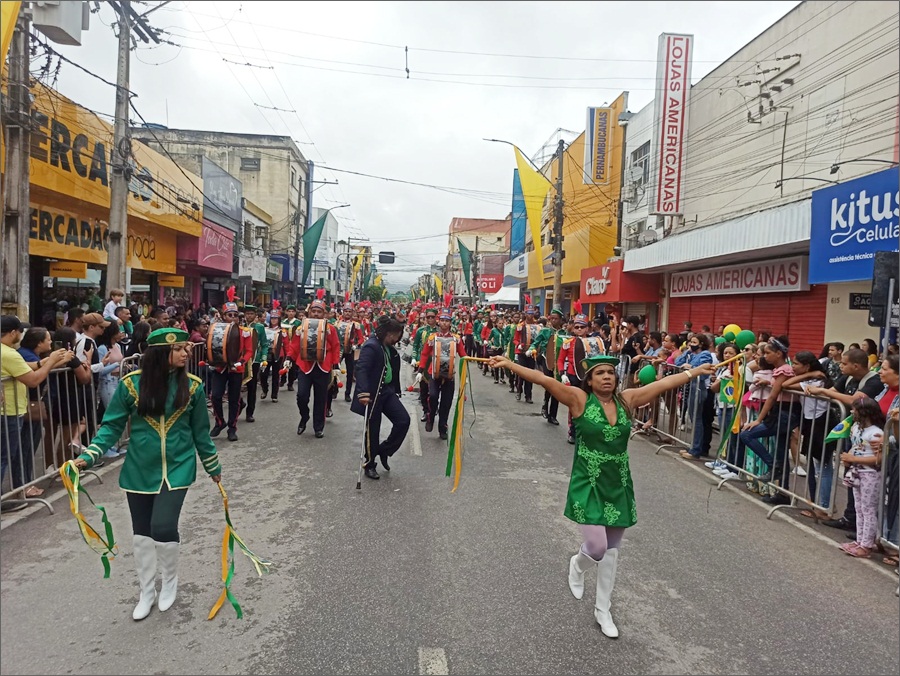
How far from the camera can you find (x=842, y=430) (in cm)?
573

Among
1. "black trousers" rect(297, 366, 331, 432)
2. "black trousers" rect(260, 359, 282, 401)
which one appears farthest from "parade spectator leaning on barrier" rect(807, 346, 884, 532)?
"black trousers" rect(260, 359, 282, 401)

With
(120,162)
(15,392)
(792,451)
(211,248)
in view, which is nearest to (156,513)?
(15,392)

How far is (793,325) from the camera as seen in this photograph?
1449 cm

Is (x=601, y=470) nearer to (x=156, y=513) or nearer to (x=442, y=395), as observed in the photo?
(x=156, y=513)

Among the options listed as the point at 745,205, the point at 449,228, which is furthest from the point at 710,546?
the point at 449,228

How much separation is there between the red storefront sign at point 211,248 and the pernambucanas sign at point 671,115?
1423cm

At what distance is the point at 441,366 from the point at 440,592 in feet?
16.2

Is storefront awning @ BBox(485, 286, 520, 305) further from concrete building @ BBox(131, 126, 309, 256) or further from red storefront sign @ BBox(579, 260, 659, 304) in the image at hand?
red storefront sign @ BBox(579, 260, 659, 304)

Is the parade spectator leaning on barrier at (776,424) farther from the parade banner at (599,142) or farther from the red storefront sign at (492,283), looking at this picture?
the red storefront sign at (492,283)

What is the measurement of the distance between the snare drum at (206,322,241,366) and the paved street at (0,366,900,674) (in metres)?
2.27

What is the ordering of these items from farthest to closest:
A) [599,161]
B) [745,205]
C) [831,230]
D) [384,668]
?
[599,161] < [745,205] < [831,230] < [384,668]

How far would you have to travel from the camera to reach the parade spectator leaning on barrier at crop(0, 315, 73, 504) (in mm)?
5355

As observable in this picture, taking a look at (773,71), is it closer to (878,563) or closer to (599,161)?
(599,161)

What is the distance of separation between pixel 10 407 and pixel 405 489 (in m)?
3.55
